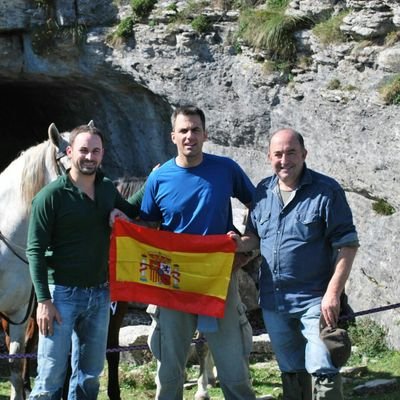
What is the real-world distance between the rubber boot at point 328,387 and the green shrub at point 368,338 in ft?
12.5

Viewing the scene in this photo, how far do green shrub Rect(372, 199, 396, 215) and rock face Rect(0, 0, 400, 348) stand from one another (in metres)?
0.08

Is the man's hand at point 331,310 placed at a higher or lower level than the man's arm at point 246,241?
lower

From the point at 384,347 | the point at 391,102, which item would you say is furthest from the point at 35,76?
the point at 384,347

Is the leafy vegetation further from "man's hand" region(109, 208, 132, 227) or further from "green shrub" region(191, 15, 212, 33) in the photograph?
"green shrub" region(191, 15, 212, 33)

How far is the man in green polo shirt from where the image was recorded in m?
4.96

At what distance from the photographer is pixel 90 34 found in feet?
37.3

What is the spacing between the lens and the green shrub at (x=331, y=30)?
30.7 feet

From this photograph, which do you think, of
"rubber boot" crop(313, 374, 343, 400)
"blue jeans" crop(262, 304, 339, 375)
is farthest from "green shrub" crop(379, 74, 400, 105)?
"rubber boot" crop(313, 374, 343, 400)

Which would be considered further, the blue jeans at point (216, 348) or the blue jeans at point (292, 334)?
the blue jeans at point (216, 348)

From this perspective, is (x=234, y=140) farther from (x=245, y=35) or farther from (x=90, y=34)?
(x=90, y=34)

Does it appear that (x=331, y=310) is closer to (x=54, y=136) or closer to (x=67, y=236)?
(x=67, y=236)

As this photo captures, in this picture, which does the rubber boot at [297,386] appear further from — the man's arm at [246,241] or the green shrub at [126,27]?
the green shrub at [126,27]

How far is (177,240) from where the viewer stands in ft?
17.4

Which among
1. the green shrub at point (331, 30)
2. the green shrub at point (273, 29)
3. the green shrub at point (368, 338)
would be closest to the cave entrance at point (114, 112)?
the green shrub at point (273, 29)
